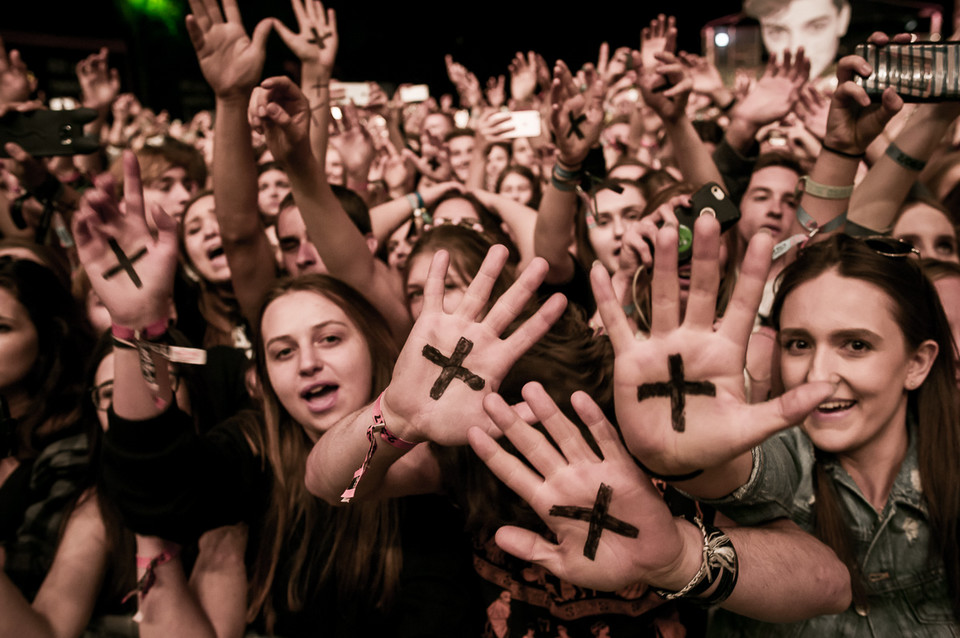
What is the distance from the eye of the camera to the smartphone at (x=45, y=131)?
214cm

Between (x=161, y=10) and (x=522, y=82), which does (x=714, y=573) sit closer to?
(x=522, y=82)

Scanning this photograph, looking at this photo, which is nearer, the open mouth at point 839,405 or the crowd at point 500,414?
the crowd at point 500,414

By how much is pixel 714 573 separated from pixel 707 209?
2.93 feet

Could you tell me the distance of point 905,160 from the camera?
2012mm

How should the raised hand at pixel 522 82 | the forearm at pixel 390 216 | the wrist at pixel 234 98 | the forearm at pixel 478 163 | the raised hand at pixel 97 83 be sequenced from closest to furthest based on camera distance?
1. the wrist at pixel 234 98
2. the forearm at pixel 390 216
3. the forearm at pixel 478 163
4. the raised hand at pixel 97 83
5. the raised hand at pixel 522 82

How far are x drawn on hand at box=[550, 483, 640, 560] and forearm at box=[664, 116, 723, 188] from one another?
71.1 inches

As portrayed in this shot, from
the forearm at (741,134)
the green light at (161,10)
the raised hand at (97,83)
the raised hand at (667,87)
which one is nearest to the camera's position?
the raised hand at (667,87)

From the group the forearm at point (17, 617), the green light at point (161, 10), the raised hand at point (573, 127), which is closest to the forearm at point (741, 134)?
the raised hand at point (573, 127)

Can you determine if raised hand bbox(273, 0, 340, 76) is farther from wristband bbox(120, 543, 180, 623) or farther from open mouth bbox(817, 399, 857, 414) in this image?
open mouth bbox(817, 399, 857, 414)

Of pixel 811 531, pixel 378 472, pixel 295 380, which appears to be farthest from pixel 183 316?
pixel 811 531

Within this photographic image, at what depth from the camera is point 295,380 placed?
1.72 m

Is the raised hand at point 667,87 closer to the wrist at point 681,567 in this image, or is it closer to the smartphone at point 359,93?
the wrist at point 681,567

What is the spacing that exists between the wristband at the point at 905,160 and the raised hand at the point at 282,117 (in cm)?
177

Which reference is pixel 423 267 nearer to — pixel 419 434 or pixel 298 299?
pixel 298 299
